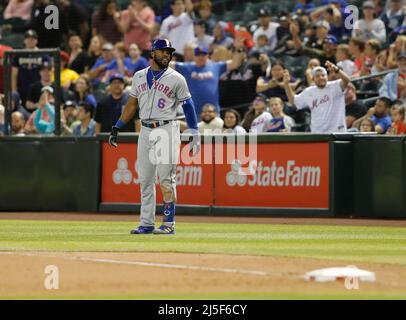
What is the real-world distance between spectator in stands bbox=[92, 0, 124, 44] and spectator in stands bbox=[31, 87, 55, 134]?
3976 millimetres

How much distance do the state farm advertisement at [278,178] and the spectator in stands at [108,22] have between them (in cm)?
725

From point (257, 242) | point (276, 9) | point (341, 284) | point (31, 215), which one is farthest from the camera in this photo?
point (276, 9)

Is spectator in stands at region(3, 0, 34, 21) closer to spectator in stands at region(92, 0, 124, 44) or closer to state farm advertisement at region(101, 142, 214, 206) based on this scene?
spectator in stands at region(92, 0, 124, 44)

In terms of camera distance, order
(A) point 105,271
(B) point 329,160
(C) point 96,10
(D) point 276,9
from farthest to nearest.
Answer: (C) point 96,10, (D) point 276,9, (B) point 329,160, (A) point 105,271

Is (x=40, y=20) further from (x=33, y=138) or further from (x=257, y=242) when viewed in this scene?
(x=257, y=242)

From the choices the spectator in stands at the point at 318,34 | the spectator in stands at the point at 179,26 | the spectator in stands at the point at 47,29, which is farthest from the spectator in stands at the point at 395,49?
the spectator in stands at the point at 47,29

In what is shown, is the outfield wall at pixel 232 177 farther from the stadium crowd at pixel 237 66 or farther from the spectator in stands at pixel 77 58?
the spectator in stands at pixel 77 58

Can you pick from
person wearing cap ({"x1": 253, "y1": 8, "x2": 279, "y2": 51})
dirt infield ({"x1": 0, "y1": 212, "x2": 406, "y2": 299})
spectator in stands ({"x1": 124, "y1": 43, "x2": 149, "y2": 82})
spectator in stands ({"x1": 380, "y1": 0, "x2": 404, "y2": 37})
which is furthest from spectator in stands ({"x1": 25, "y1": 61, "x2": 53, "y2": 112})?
dirt infield ({"x1": 0, "y1": 212, "x2": 406, "y2": 299})

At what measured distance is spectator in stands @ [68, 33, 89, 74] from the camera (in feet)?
76.1

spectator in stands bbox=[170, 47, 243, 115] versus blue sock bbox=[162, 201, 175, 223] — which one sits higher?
spectator in stands bbox=[170, 47, 243, 115]

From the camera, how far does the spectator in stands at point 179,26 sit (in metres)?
22.0

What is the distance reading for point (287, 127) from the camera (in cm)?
1798

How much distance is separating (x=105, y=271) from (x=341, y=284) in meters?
2.16

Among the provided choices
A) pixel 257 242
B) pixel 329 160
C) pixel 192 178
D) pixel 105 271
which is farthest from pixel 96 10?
pixel 105 271
